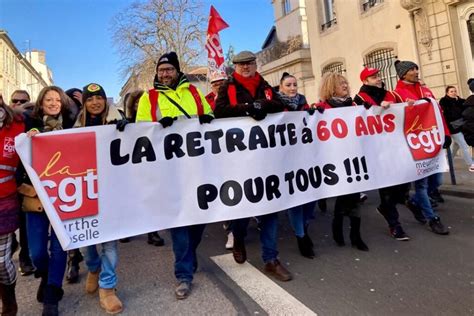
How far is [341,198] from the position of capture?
4445mm

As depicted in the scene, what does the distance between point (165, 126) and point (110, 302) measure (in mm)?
1595

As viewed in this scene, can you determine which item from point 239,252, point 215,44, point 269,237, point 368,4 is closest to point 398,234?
point 269,237

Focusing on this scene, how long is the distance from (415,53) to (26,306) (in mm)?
12729

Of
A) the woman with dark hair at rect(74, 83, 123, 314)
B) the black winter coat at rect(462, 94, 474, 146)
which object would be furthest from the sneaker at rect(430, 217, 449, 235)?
the woman with dark hair at rect(74, 83, 123, 314)

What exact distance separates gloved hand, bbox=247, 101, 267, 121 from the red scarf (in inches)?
6.9

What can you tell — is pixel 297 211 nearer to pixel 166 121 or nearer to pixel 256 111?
pixel 256 111

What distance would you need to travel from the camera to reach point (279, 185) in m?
3.91

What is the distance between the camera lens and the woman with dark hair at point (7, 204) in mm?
2986

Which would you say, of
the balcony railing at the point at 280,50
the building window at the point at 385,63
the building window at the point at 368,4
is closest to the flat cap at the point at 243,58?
the building window at the point at 385,63

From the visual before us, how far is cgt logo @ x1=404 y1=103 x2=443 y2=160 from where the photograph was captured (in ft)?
15.8

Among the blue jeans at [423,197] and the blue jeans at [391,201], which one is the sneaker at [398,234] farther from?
the blue jeans at [423,197]

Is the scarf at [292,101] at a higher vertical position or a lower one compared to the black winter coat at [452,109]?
lower

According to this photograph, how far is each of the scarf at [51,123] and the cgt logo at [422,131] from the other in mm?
3973

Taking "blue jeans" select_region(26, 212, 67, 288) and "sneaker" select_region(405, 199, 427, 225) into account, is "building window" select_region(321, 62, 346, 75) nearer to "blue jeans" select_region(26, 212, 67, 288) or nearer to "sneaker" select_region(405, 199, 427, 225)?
"sneaker" select_region(405, 199, 427, 225)
